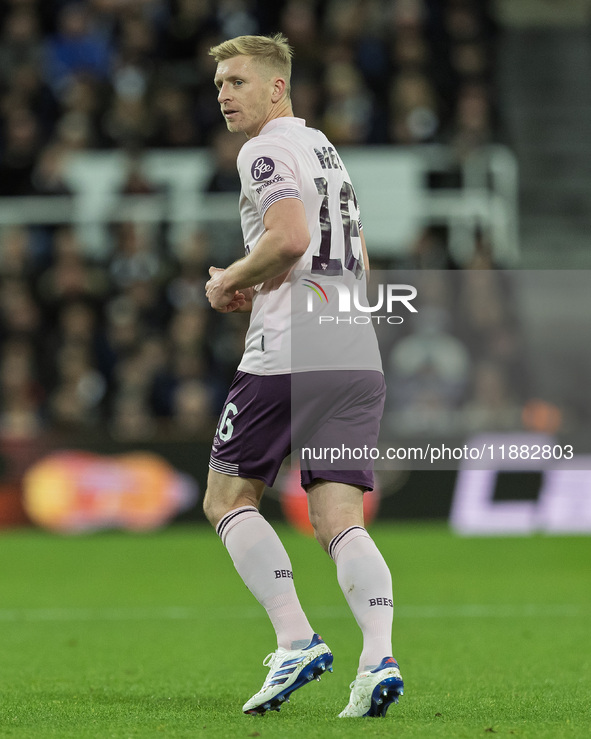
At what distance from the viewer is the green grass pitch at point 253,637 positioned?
3.80 metres

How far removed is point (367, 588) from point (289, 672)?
33 cm

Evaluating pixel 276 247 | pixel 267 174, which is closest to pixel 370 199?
pixel 267 174

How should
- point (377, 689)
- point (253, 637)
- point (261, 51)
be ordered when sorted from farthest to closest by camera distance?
point (253, 637), point (261, 51), point (377, 689)

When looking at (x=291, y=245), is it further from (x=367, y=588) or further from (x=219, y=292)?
(x=367, y=588)

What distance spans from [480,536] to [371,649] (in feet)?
22.0

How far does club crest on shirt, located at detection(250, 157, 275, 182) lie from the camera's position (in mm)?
3826

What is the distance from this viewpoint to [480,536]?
10289 millimetres

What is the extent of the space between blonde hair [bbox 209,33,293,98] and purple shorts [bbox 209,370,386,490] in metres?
0.94

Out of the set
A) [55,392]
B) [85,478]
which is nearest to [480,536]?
[85,478]

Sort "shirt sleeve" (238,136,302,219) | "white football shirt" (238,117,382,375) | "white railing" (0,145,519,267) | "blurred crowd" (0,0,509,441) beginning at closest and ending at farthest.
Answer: "shirt sleeve" (238,136,302,219) → "white football shirt" (238,117,382,375) → "blurred crowd" (0,0,509,441) → "white railing" (0,145,519,267)

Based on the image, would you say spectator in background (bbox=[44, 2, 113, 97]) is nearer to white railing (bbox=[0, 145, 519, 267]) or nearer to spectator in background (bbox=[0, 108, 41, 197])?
spectator in background (bbox=[0, 108, 41, 197])

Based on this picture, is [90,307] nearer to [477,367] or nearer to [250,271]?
[477,367]

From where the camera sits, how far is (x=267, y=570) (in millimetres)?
3893

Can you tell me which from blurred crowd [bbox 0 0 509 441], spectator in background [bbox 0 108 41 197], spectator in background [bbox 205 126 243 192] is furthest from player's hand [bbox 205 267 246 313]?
spectator in background [bbox 0 108 41 197]
